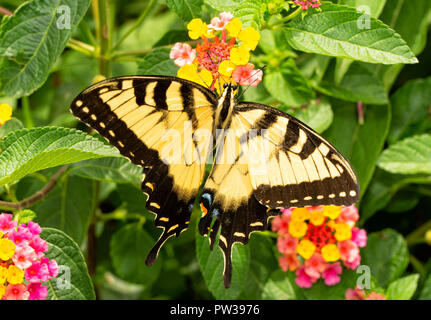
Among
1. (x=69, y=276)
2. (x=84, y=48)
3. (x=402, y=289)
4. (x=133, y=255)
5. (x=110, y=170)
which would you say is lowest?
(x=133, y=255)

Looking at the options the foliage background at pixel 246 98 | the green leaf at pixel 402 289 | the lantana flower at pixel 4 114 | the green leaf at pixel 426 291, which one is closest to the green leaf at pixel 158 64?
the foliage background at pixel 246 98

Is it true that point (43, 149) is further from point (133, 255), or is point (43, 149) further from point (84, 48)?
point (133, 255)

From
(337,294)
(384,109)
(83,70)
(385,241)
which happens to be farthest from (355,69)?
(83,70)

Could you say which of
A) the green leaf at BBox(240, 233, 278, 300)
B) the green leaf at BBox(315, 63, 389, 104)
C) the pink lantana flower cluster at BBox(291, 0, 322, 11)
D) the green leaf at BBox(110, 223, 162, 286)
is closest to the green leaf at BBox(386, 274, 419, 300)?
the green leaf at BBox(240, 233, 278, 300)

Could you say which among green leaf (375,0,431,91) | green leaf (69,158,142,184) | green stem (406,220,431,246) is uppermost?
green leaf (375,0,431,91)

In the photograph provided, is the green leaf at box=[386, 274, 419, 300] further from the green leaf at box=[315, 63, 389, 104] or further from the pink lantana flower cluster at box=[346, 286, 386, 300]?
the green leaf at box=[315, 63, 389, 104]

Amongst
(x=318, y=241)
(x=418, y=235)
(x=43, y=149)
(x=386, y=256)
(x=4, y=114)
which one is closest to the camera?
(x=43, y=149)

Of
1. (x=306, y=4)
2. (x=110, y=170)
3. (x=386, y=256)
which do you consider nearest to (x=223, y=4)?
(x=306, y=4)
